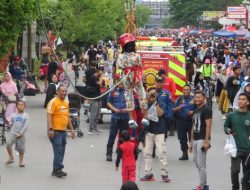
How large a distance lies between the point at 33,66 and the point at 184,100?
21242 mm

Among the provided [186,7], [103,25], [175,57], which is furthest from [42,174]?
[186,7]

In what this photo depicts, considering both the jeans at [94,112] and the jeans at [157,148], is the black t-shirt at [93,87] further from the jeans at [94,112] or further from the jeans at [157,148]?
the jeans at [157,148]

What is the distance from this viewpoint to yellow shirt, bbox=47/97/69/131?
13.8 metres

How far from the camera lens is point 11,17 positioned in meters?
22.6

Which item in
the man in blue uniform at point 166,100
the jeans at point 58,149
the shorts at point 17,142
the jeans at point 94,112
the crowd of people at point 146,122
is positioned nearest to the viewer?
the crowd of people at point 146,122

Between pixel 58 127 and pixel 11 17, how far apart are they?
31.1ft

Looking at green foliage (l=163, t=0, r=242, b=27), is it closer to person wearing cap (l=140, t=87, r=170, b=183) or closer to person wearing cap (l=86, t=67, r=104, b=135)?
person wearing cap (l=86, t=67, r=104, b=135)

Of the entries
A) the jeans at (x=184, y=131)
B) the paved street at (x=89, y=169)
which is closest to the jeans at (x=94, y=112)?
the paved street at (x=89, y=169)

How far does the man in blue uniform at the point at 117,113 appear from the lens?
1519 cm

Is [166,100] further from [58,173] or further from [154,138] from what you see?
[58,173]

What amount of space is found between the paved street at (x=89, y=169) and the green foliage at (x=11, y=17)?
4408mm

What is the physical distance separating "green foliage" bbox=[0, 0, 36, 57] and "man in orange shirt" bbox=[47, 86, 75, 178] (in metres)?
8.42

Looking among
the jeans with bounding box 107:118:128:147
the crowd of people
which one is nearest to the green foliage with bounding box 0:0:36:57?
the crowd of people

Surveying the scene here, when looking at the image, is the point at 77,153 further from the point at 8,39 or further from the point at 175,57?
the point at 8,39
